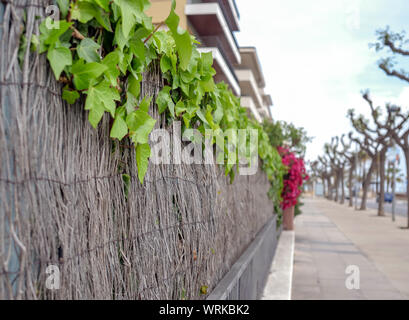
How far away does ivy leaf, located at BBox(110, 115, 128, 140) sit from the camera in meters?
1.47

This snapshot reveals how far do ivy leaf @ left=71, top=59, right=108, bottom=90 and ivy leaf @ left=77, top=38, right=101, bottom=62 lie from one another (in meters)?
0.02

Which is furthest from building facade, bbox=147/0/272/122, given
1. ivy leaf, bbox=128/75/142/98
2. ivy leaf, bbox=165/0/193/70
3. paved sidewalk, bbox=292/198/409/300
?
ivy leaf, bbox=128/75/142/98

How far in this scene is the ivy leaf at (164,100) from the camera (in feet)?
6.93

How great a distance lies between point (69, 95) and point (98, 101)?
9 centimetres

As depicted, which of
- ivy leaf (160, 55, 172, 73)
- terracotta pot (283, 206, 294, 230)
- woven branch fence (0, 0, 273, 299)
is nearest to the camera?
woven branch fence (0, 0, 273, 299)

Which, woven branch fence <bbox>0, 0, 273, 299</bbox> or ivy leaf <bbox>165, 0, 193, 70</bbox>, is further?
ivy leaf <bbox>165, 0, 193, 70</bbox>

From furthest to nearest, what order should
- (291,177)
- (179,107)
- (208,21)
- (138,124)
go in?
(208,21)
(291,177)
(179,107)
(138,124)

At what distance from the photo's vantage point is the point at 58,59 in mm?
1159

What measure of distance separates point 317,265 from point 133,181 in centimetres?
819

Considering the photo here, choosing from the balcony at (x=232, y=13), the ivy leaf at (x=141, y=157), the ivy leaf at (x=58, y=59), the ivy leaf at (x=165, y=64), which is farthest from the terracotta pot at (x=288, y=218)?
the balcony at (x=232, y=13)

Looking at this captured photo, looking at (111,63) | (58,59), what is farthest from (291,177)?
(58,59)

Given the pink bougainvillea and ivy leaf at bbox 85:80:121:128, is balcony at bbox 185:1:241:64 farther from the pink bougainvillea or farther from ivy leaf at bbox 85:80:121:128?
ivy leaf at bbox 85:80:121:128

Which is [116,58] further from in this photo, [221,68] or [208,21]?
[208,21]

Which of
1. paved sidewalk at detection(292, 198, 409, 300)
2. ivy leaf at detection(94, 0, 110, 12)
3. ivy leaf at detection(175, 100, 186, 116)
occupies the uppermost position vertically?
ivy leaf at detection(94, 0, 110, 12)
